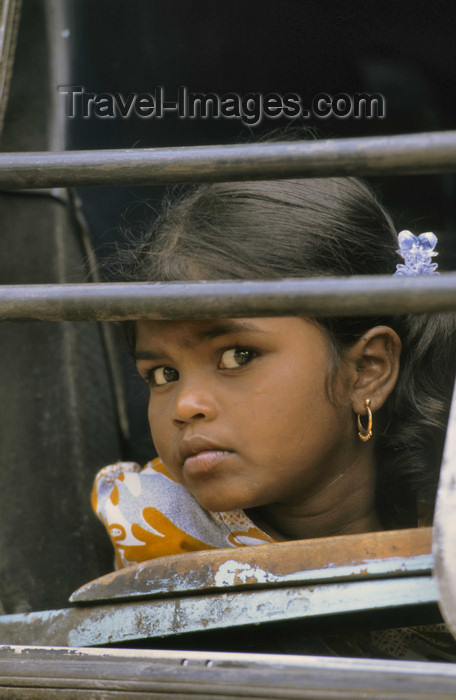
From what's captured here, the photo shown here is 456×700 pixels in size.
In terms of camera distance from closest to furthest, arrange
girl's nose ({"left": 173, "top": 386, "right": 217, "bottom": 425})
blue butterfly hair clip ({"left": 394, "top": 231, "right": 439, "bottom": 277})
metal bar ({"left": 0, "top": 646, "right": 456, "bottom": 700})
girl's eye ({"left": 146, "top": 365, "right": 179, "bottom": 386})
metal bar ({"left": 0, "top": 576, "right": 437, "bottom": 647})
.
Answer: metal bar ({"left": 0, "top": 646, "right": 456, "bottom": 700})
metal bar ({"left": 0, "top": 576, "right": 437, "bottom": 647})
girl's nose ({"left": 173, "top": 386, "right": 217, "bottom": 425})
girl's eye ({"left": 146, "top": 365, "right": 179, "bottom": 386})
blue butterfly hair clip ({"left": 394, "top": 231, "right": 439, "bottom": 277})

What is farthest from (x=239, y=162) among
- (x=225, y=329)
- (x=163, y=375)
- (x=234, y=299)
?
(x=163, y=375)

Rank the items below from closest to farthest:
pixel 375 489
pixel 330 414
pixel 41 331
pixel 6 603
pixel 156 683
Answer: pixel 156 683, pixel 330 414, pixel 375 489, pixel 6 603, pixel 41 331

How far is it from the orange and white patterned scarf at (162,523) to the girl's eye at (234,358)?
290 mm

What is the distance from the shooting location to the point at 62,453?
5.42ft

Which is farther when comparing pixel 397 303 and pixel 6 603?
pixel 6 603

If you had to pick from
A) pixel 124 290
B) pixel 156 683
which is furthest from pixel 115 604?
pixel 124 290

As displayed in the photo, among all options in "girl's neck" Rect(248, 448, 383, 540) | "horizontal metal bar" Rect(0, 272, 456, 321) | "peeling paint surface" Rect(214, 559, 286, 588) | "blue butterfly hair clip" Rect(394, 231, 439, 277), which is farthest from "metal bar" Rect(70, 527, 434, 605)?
"blue butterfly hair clip" Rect(394, 231, 439, 277)

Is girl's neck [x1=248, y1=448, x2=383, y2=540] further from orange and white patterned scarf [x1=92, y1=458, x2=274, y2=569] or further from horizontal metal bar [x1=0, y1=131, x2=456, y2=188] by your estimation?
horizontal metal bar [x1=0, y1=131, x2=456, y2=188]

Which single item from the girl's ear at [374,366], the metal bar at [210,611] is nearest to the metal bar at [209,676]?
the metal bar at [210,611]

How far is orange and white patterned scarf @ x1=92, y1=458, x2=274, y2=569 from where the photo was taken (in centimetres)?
124

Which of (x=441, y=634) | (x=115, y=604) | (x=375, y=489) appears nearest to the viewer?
(x=115, y=604)

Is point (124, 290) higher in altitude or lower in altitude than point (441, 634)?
higher

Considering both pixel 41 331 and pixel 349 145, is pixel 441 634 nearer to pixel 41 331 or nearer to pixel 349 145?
pixel 349 145

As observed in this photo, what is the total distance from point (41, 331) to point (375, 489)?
76cm
